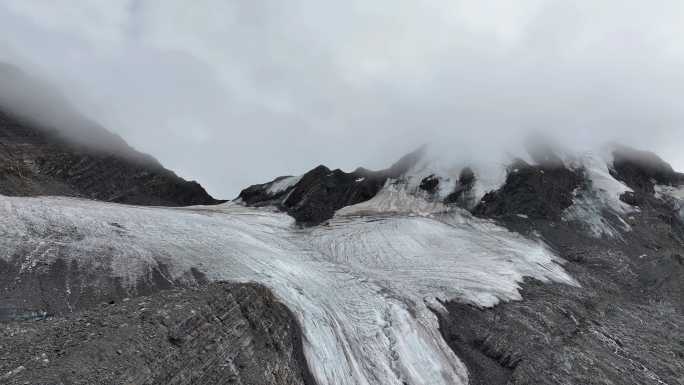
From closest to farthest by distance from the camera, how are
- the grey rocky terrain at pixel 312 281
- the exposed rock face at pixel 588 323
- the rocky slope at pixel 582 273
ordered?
the grey rocky terrain at pixel 312 281 → the exposed rock face at pixel 588 323 → the rocky slope at pixel 582 273

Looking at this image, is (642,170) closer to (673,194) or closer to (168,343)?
(673,194)

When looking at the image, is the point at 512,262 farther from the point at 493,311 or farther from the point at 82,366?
the point at 82,366

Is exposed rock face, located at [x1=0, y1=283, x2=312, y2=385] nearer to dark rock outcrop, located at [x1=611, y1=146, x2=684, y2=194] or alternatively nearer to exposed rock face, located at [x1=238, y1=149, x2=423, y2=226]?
exposed rock face, located at [x1=238, y1=149, x2=423, y2=226]

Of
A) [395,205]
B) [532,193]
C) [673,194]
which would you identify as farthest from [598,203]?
[395,205]

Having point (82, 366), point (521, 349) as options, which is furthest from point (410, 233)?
point (82, 366)

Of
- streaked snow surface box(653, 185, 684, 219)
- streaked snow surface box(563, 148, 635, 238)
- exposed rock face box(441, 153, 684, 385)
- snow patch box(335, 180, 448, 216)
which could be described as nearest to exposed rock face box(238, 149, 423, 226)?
snow patch box(335, 180, 448, 216)

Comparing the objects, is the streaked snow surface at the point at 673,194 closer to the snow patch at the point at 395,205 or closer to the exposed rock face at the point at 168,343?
the snow patch at the point at 395,205

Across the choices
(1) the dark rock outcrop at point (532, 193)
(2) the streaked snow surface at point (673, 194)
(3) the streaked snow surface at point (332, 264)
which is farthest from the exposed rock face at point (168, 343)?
(2) the streaked snow surface at point (673, 194)
